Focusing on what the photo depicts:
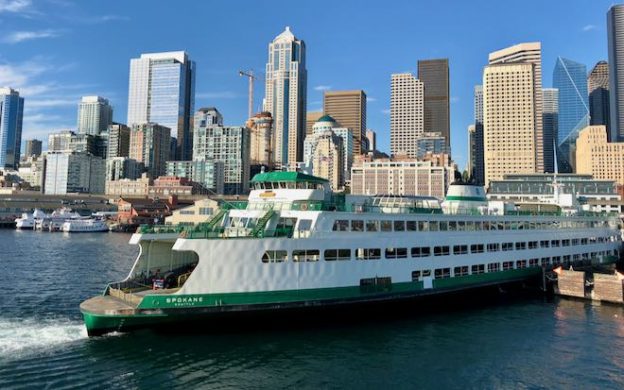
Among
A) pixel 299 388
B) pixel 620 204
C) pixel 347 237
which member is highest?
pixel 620 204

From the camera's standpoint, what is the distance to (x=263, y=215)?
25750 mm

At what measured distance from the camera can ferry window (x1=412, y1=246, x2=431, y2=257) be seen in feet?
95.2

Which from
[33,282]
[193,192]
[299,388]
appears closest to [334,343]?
[299,388]

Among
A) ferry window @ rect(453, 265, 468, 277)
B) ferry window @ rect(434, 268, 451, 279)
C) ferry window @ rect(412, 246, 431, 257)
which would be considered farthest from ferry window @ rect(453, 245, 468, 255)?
ferry window @ rect(412, 246, 431, 257)

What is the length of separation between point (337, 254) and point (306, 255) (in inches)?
79.4

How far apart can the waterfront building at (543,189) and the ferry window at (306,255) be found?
127m

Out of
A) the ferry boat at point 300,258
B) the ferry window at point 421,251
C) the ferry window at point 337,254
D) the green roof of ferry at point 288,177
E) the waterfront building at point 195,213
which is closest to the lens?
the ferry boat at point 300,258

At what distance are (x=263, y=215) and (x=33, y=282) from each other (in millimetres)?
24489

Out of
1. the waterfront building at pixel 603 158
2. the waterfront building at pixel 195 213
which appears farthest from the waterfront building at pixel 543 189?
the waterfront building at pixel 195 213

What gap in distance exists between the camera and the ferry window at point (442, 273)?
99.1ft

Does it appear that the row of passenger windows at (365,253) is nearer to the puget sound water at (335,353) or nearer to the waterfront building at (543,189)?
the puget sound water at (335,353)

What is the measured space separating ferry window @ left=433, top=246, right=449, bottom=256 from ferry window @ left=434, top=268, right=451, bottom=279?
1043mm

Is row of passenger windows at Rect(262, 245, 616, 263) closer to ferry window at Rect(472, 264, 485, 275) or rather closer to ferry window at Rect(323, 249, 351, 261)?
ferry window at Rect(323, 249, 351, 261)

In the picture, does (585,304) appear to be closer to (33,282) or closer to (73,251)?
(33,282)
